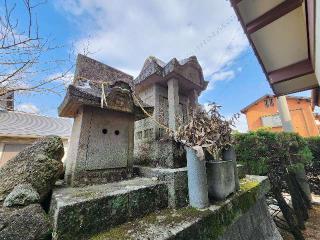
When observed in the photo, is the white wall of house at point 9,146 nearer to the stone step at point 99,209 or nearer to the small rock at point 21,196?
the small rock at point 21,196

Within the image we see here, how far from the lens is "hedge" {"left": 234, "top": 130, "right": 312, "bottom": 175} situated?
6.04 metres

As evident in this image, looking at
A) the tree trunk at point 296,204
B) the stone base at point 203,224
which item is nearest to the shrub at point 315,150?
the tree trunk at point 296,204

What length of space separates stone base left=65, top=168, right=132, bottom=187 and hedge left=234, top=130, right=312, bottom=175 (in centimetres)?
456

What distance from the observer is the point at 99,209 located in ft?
6.22

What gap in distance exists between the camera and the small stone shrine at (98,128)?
9.36ft

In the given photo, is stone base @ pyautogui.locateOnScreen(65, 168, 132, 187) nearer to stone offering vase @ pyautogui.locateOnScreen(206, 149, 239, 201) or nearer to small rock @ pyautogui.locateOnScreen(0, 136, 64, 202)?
small rock @ pyautogui.locateOnScreen(0, 136, 64, 202)

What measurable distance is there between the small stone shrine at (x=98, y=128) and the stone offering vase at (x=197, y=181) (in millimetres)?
1373

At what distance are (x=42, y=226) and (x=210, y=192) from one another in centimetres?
227

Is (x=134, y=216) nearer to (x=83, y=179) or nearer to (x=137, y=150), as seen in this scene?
(x=83, y=179)

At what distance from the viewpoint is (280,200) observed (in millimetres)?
5000

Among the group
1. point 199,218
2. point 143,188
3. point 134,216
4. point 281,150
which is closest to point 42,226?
point 134,216

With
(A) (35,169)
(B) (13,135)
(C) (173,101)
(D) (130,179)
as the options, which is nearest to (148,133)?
(C) (173,101)

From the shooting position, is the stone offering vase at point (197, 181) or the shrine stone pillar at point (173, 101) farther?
the shrine stone pillar at point (173, 101)

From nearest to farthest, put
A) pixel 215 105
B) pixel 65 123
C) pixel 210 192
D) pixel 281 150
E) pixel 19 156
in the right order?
pixel 19 156
pixel 210 192
pixel 215 105
pixel 281 150
pixel 65 123
